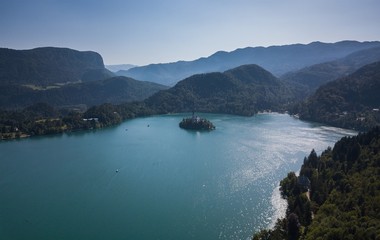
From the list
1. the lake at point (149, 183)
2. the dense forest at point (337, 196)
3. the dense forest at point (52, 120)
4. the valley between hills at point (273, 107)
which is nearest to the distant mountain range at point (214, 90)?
the valley between hills at point (273, 107)

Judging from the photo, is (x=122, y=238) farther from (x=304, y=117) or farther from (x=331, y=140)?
(x=304, y=117)

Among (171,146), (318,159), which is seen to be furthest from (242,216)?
(171,146)

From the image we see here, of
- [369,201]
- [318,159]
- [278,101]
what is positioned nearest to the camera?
[369,201]

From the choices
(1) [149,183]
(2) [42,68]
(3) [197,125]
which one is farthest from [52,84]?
(1) [149,183]

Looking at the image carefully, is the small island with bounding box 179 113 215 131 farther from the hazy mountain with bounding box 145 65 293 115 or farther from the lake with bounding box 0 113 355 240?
the hazy mountain with bounding box 145 65 293 115

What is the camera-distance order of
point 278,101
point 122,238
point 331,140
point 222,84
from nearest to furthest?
point 122,238 → point 331,140 → point 278,101 → point 222,84

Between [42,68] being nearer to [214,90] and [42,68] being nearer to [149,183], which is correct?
[214,90]

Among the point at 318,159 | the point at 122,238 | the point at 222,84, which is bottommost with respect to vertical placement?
the point at 122,238
